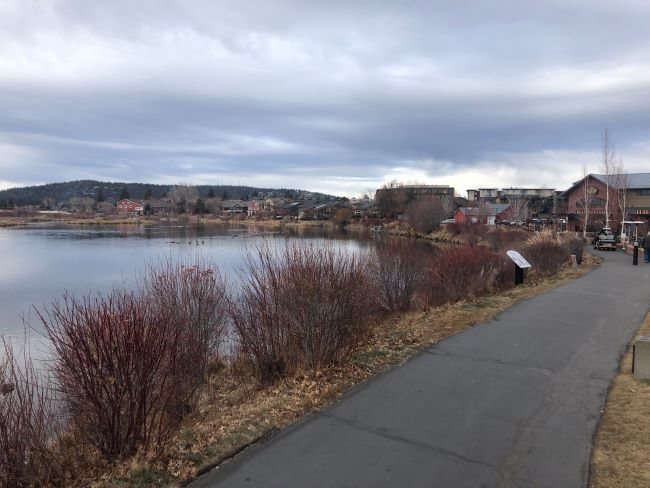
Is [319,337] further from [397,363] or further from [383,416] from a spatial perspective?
[383,416]

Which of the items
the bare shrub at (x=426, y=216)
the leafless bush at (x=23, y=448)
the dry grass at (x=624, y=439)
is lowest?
the dry grass at (x=624, y=439)

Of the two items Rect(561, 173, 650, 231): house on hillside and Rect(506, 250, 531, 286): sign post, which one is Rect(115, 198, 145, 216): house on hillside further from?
Rect(506, 250, 531, 286): sign post

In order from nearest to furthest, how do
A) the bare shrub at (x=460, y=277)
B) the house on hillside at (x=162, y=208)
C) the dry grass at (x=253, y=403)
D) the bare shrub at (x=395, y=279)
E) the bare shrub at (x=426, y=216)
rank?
the dry grass at (x=253, y=403)
the bare shrub at (x=395, y=279)
the bare shrub at (x=460, y=277)
the bare shrub at (x=426, y=216)
the house on hillside at (x=162, y=208)

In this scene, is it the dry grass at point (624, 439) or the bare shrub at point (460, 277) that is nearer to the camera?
the dry grass at point (624, 439)

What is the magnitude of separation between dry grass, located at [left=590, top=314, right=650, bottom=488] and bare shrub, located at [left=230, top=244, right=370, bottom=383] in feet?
11.9

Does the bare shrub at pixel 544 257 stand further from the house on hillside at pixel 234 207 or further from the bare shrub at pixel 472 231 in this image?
A: the house on hillside at pixel 234 207

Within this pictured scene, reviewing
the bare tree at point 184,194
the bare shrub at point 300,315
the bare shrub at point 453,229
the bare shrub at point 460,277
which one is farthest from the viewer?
the bare tree at point 184,194

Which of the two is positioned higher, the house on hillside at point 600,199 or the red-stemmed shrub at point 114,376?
the house on hillside at point 600,199

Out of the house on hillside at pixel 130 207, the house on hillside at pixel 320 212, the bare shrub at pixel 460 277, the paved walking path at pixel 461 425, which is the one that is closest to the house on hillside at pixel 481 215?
the bare shrub at pixel 460 277

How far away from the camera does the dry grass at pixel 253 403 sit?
4.35 m

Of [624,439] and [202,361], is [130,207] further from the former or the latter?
[624,439]

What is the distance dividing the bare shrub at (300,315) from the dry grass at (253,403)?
40 cm

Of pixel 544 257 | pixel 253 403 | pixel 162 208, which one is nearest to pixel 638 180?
pixel 544 257

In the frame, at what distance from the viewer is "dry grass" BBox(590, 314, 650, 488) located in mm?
4207
